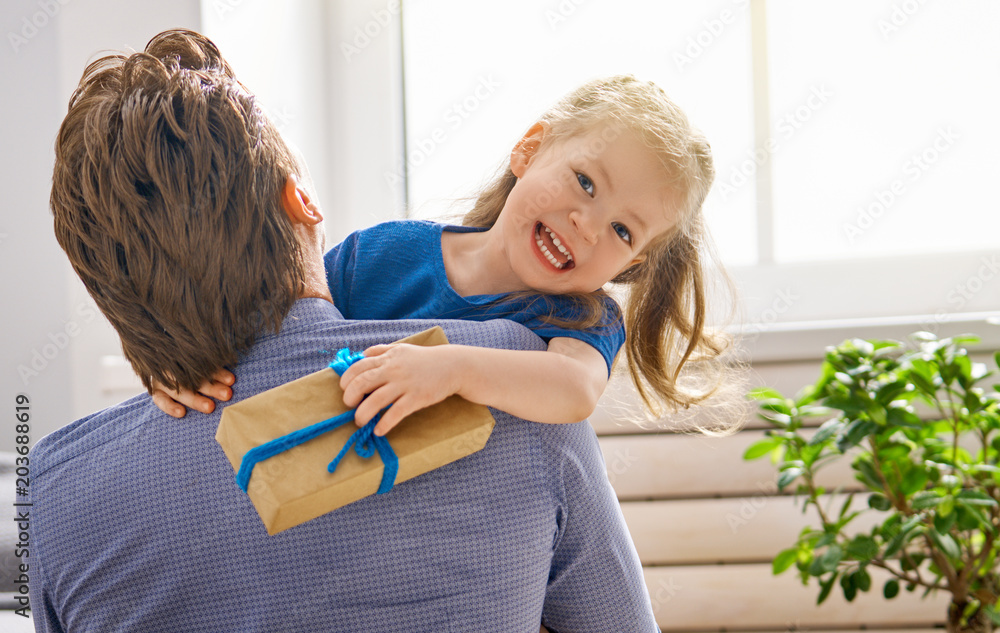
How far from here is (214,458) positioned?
631 millimetres

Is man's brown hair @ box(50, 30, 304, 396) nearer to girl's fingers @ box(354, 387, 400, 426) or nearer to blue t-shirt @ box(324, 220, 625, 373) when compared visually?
girl's fingers @ box(354, 387, 400, 426)

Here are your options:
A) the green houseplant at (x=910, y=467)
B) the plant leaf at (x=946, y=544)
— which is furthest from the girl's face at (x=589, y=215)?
the plant leaf at (x=946, y=544)

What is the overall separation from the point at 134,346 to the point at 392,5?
5.92 ft

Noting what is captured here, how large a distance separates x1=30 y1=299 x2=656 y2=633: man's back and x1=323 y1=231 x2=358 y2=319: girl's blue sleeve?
37 cm

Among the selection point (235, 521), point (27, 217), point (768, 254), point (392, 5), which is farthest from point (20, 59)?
point (768, 254)

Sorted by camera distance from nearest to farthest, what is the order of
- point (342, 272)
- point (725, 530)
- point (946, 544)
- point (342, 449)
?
point (342, 449) → point (342, 272) → point (946, 544) → point (725, 530)

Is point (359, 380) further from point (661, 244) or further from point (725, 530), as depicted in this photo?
point (725, 530)

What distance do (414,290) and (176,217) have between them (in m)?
0.43

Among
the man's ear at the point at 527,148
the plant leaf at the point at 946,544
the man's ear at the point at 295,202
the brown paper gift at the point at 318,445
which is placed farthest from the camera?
the plant leaf at the point at 946,544

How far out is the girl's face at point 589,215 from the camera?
97cm

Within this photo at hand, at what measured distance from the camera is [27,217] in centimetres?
146

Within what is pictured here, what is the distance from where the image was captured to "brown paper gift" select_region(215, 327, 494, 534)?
58cm

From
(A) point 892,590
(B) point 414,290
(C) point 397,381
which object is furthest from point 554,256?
(A) point 892,590

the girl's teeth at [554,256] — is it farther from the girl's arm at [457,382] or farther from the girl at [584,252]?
the girl's arm at [457,382]
